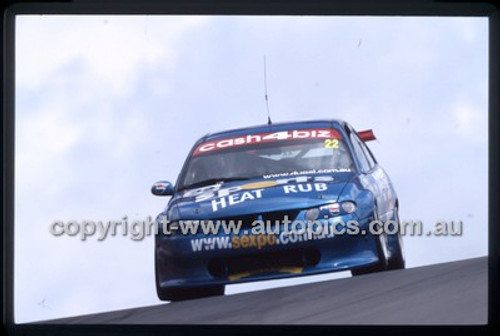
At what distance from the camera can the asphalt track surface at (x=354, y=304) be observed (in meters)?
6.14

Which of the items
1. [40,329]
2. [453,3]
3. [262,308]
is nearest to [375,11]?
[453,3]

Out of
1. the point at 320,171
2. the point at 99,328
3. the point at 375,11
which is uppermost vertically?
the point at 375,11

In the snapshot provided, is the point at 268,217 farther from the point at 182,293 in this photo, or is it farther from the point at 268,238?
the point at 182,293

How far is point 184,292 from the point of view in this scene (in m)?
6.22

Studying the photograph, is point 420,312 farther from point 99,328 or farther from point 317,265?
point 99,328

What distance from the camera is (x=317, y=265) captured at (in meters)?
6.21

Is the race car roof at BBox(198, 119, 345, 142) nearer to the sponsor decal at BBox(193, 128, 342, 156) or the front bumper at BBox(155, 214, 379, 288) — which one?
the sponsor decal at BBox(193, 128, 342, 156)

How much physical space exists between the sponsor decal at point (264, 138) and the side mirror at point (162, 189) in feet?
0.52

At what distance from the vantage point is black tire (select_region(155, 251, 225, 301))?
6.21 meters

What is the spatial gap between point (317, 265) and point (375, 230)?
244mm

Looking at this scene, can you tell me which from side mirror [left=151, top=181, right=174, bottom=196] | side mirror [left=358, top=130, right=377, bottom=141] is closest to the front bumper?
side mirror [left=151, top=181, right=174, bottom=196]

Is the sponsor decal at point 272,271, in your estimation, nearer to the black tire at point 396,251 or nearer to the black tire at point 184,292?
the black tire at point 184,292

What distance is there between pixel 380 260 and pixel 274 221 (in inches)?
16.0

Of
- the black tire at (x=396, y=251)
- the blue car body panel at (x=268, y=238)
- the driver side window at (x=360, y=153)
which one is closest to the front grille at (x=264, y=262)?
the blue car body panel at (x=268, y=238)
